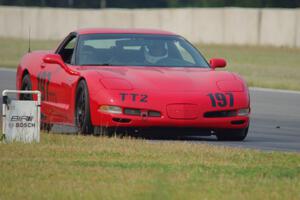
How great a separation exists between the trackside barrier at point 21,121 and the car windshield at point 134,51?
6.72ft

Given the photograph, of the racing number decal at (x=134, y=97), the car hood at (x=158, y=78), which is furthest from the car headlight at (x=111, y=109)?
the car hood at (x=158, y=78)

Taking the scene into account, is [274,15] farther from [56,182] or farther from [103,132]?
[56,182]

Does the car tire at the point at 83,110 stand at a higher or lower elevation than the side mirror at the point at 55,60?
lower

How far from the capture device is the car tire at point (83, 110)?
13.4 meters

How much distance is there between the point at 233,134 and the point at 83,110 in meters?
1.71

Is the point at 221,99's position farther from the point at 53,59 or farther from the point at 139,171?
the point at 139,171

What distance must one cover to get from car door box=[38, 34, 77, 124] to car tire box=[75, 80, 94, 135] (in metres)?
0.20

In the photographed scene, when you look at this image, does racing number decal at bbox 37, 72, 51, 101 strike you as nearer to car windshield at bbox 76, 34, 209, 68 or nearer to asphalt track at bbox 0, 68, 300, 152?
car windshield at bbox 76, 34, 209, 68

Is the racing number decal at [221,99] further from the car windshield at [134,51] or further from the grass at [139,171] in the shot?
the car windshield at [134,51]

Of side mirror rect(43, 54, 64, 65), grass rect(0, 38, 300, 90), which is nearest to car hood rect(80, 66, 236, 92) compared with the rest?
side mirror rect(43, 54, 64, 65)

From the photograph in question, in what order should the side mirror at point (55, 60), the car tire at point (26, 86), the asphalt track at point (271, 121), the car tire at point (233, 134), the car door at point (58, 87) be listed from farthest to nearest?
the car tire at point (26, 86) → the side mirror at point (55, 60) → the car door at point (58, 87) → the car tire at point (233, 134) → the asphalt track at point (271, 121)

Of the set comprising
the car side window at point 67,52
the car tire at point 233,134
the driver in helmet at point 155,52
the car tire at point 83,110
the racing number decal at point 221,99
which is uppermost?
the driver in helmet at point 155,52

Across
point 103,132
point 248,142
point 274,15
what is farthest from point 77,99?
point 274,15

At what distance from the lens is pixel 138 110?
1318cm
